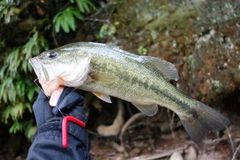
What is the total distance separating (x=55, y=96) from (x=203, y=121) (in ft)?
3.96

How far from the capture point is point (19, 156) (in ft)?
17.1

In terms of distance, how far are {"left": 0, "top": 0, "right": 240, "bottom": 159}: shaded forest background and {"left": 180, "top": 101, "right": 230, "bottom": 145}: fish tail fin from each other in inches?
41.6

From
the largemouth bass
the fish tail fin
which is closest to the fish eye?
the largemouth bass

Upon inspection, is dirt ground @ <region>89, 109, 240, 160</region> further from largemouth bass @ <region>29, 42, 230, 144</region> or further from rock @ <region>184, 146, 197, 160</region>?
largemouth bass @ <region>29, 42, 230, 144</region>

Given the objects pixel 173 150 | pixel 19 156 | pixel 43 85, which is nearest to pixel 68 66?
pixel 43 85

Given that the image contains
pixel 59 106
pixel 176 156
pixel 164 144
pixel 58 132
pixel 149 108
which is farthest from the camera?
pixel 164 144

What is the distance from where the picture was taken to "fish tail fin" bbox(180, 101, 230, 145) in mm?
2430

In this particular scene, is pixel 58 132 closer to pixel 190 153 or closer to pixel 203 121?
pixel 203 121

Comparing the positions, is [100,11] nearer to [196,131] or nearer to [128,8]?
[128,8]

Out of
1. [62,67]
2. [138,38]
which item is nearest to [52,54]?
[62,67]

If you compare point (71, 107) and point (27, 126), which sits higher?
point (71, 107)

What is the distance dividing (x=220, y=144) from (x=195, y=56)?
1.26m

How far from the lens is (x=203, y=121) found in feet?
8.17

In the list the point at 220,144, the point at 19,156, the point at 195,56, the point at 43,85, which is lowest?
the point at 19,156
